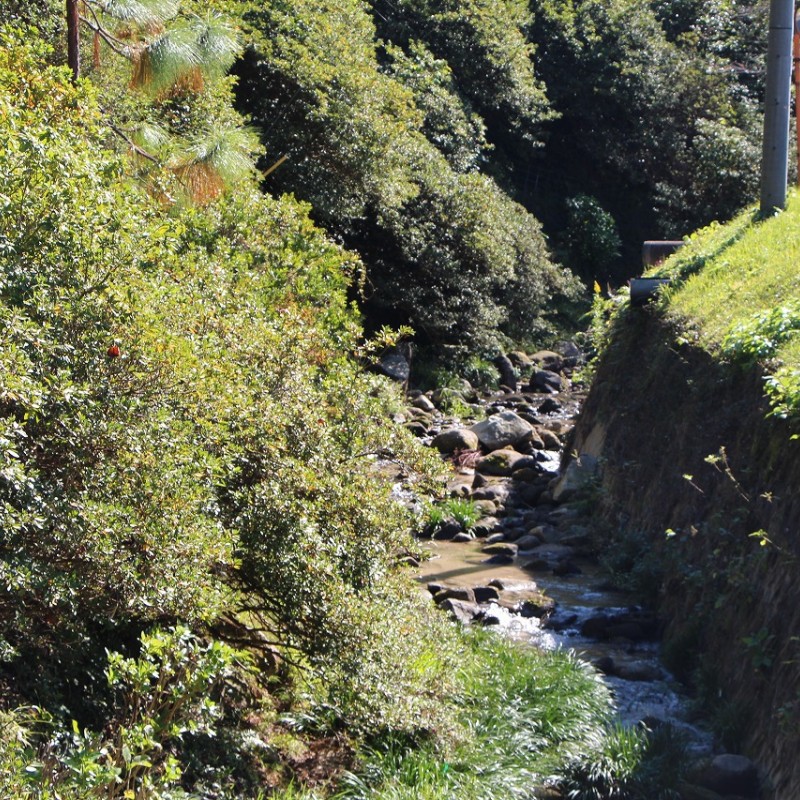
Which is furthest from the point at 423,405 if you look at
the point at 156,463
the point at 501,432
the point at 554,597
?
the point at 156,463

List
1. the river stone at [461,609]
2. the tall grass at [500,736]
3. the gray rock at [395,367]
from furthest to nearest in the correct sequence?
the gray rock at [395,367] → the river stone at [461,609] → the tall grass at [500,736]

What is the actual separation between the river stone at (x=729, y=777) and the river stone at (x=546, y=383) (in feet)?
48.2

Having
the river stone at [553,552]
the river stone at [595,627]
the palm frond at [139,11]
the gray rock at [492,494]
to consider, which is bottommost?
the river stone at [595,627]

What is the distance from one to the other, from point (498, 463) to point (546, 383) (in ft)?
19.7

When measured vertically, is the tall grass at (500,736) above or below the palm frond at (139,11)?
below

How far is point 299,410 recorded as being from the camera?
626 centimetres

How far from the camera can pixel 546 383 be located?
69.3 ft

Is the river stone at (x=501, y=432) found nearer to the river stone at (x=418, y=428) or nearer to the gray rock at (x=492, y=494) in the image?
the river stone at (x=418, y=428)

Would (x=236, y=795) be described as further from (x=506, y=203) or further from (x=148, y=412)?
(x=506, y=203)

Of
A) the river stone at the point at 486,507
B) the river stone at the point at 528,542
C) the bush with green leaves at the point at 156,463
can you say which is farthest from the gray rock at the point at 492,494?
the bush with green leaves at the point at 156,463

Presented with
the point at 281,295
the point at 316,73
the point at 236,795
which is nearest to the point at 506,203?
the point at 316,73

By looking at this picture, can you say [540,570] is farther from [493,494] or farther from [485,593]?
[493,494]

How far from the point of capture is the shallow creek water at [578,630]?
7.74 metres

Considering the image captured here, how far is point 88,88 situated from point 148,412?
7.95ft
